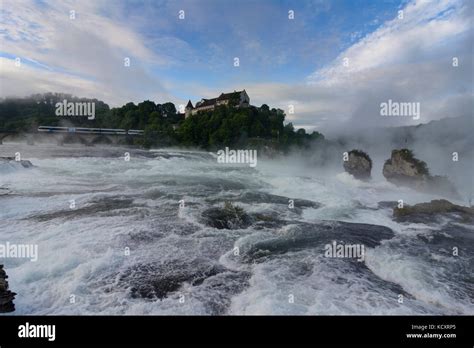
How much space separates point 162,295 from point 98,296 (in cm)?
182

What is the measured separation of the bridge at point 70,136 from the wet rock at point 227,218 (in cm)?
7213

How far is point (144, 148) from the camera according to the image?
243ft

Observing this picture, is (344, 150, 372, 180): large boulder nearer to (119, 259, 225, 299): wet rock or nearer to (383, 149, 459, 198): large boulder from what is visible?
(383, 149, 459, 198): large boulder

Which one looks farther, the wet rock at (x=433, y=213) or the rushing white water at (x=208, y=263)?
the wet rock at (x=433, y=213)

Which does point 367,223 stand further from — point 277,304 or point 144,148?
point 144,148

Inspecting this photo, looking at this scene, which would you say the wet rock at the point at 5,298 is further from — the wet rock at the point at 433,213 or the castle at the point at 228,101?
the castle at the point at 228,101

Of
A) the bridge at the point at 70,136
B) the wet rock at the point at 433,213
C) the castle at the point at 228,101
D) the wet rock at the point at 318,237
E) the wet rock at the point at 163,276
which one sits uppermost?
the castle at the point at 228,101

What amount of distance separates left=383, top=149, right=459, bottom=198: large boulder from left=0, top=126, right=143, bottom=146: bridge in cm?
7026

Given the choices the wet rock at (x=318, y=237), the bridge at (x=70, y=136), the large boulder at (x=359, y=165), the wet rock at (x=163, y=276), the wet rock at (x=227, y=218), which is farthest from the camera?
the bridge at (x=70, y=136)

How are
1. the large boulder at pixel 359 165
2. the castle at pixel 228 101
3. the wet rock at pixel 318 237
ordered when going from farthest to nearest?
1. the castle at pixel 228 101
2. the large boulder at pixel 359 165
3. the wet rock at pixel 318 237

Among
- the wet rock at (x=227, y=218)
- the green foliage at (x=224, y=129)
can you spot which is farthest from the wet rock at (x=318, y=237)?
the green foliage at (x=224, y=129)

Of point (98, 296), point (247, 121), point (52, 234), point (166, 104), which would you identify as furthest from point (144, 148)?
point (98, 296)

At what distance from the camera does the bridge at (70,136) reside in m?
70.8

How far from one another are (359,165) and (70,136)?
76287 millimetres
